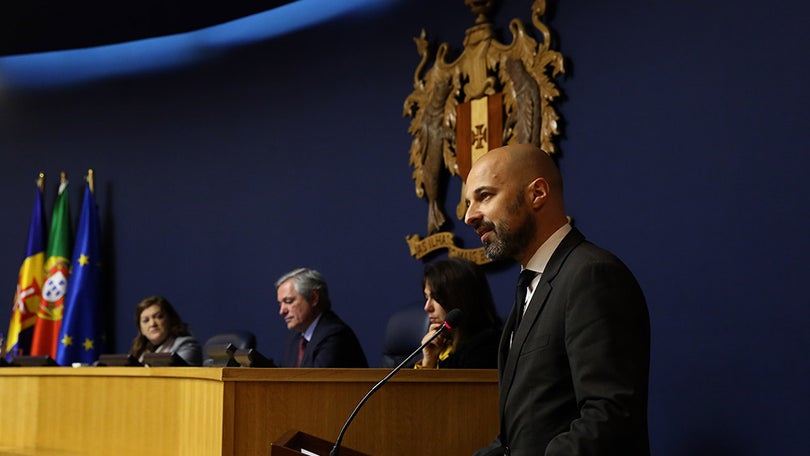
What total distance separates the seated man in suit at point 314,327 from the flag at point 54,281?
112 inches

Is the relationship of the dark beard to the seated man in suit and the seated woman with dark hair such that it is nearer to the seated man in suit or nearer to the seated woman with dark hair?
the seated man in suit

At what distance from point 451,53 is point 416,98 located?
0.32m

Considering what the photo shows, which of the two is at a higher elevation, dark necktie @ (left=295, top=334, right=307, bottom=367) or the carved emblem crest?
the carved emblem crest

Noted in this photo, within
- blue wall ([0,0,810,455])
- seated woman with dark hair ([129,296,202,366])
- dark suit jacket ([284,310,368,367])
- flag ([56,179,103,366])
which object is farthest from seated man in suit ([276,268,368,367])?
flag ([56,179,103,366])

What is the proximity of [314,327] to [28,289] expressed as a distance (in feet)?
10.9

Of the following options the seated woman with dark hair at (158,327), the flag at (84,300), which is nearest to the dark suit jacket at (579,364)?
the seated woman with dark hair at (158,327)

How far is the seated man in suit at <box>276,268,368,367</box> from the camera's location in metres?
4.43

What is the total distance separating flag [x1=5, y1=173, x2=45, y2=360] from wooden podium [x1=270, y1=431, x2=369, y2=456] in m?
5.16

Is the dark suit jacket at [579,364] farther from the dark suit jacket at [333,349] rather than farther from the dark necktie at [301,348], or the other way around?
the dark necktie at [301,348]

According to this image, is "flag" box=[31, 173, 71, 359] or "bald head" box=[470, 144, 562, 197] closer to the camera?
"bald head" box=[470, 144, 562, 197]

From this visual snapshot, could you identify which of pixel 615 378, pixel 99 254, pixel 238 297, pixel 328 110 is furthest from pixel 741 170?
pixel 99 254

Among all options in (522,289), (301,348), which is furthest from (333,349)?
(522,289)

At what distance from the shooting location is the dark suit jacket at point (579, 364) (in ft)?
6.73

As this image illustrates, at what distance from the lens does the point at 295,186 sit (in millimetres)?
6359
